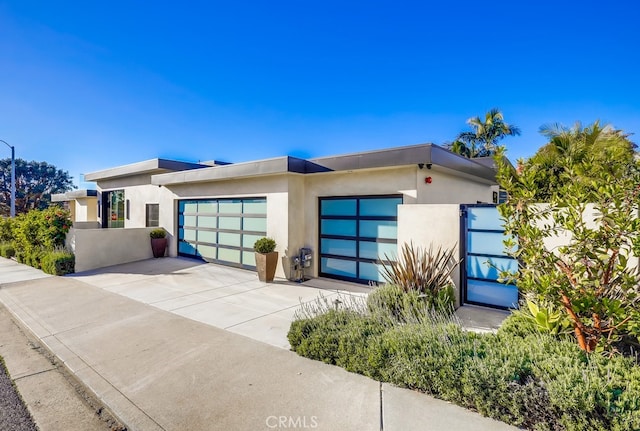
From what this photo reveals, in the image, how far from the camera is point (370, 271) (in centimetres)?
789

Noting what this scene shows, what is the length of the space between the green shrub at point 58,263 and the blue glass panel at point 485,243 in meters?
11.8

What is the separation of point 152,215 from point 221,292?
8.45 meters

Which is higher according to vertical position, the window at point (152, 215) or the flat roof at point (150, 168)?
the flat roof at point (150, 168)

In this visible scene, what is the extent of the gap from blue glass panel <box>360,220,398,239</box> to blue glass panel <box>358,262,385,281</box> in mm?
771

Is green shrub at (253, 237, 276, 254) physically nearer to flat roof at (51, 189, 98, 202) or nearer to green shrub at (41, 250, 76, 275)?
green shrub at (41, 250, 76, 275)

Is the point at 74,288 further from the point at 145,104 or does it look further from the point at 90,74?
the point at 145,104

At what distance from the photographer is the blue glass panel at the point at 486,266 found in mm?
5695

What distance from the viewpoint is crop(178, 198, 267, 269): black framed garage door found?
9773 mm

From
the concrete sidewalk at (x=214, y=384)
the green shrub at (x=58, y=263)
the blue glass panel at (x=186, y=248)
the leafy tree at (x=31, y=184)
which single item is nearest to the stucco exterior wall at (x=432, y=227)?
the concrete sidewalk at (x=214, y=384)

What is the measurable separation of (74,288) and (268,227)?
5.23 metres

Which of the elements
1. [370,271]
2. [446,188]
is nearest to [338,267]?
[370,271]

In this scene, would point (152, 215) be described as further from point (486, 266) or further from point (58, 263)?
point (486, 266)

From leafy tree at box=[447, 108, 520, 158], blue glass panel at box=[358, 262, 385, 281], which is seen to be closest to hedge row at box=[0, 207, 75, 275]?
blue glass panel at box=[358, 262, 385, 281]
